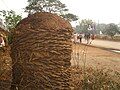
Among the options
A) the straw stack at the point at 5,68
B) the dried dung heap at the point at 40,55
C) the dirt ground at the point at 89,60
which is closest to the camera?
the dried dung heap at the point at 40,55

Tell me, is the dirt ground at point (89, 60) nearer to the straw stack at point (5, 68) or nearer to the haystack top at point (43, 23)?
the straw stack at point (5, 68)

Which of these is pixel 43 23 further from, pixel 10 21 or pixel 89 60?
pixel 89 60

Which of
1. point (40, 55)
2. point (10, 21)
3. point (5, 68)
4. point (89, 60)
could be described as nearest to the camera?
point (40, 55)

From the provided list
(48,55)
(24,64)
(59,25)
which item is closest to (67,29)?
(59,25)

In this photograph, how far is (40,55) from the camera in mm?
3684

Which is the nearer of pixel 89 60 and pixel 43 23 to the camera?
pixel 43 23

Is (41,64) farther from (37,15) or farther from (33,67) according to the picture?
(37,15)

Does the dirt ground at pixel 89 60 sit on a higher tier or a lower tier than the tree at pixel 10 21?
lower

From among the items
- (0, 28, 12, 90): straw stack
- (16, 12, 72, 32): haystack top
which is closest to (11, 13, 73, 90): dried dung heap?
(16, 12, 72, 32): haystack top

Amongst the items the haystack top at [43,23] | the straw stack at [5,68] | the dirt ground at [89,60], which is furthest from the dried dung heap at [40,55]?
the dirt ground at [89,60]

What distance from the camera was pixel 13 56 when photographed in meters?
3.78

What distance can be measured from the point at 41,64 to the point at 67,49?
37 cm

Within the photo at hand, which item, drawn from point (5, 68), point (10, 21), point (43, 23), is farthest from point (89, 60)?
point (43, 23)

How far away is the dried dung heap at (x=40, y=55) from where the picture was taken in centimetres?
367
